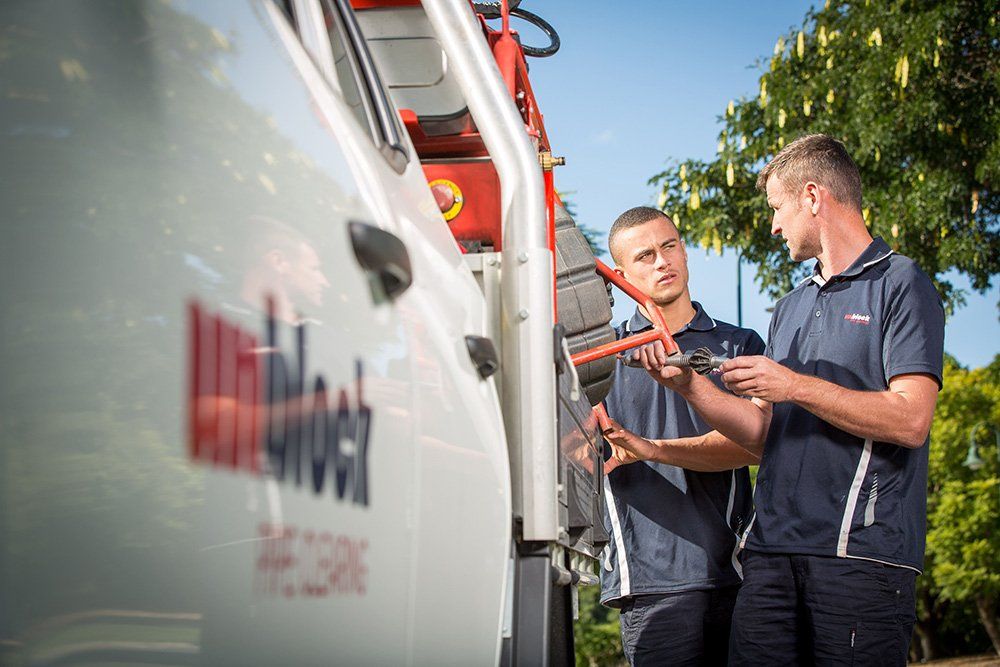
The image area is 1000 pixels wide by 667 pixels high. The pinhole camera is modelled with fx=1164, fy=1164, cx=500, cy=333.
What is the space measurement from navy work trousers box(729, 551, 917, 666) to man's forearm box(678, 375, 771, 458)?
47 cm

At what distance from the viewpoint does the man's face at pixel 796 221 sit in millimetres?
3719

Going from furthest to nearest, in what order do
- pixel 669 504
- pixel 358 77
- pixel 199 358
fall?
pixel 669 504, pixel 358 77, pixel 199 358

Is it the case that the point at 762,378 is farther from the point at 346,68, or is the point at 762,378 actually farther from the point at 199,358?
the point at 199,358

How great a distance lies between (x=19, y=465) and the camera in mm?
1192

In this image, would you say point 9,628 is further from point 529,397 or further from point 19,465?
point 529,397

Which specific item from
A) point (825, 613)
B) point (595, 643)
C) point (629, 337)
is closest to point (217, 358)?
point (825, 613)

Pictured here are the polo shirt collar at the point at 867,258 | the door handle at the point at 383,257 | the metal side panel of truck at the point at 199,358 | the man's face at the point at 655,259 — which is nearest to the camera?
the metal side panel of truck at the point at 199,358

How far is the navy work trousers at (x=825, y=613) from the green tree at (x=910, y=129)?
27.0ft

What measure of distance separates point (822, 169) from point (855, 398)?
83 cm

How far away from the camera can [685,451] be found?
14.0ft

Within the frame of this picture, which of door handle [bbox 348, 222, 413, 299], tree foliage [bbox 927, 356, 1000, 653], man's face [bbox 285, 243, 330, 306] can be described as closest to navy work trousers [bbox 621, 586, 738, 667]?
door handle [bbox 348, 222, 413, 299]

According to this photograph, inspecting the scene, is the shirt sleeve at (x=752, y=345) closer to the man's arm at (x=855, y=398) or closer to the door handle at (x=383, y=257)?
the man's arm at (x=855, y=398)

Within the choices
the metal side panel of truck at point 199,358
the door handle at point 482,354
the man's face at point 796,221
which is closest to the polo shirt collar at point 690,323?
the man's face at point 796,221

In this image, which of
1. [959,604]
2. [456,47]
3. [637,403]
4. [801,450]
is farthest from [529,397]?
[959,604]
